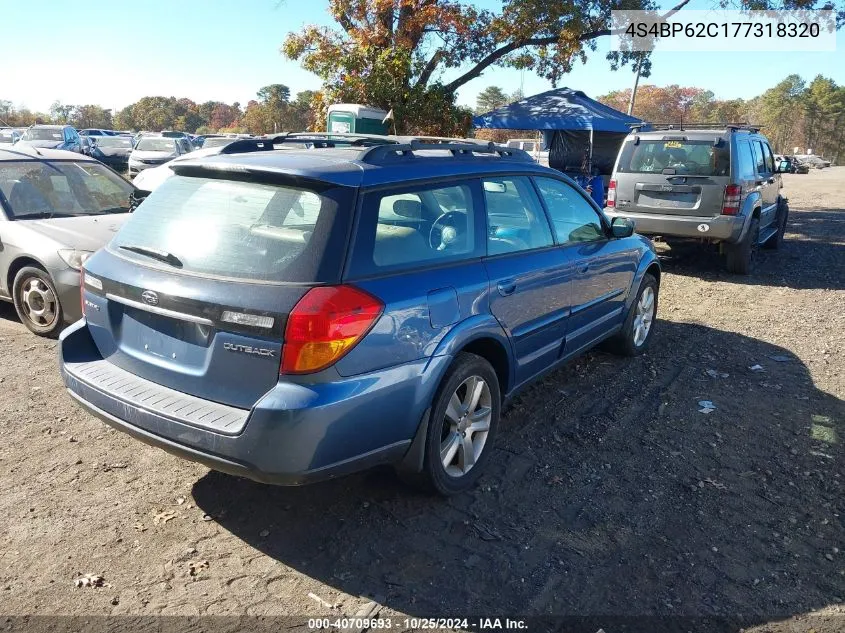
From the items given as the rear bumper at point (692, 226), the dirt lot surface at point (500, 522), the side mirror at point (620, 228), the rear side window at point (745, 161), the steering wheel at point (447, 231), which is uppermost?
the rear side window at point (745, 161)

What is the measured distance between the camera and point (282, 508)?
3.28 meters

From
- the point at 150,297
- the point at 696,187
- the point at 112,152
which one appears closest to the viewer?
the point at 150,297

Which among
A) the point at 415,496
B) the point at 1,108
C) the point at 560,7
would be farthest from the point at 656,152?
the point at 1,108

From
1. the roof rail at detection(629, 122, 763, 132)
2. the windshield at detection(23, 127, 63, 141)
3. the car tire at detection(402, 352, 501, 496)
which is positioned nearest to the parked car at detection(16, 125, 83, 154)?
the windshield at detection(23, 127, 63, 141)

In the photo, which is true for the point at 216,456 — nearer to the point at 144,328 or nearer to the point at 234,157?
the point at 144,328

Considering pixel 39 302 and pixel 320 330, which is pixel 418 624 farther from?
pixel 39 302

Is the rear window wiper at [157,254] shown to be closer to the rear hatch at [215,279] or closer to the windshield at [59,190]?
the rear hatch at [215,279]

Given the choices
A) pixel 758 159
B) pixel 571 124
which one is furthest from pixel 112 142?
pixel 758 159

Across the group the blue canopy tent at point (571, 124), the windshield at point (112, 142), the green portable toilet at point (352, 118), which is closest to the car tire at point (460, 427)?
the green portable toilet at point (352, 118)

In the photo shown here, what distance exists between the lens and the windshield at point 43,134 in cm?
2372

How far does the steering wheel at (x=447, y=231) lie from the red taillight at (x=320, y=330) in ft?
2.47

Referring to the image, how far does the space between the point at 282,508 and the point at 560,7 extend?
13.4 m

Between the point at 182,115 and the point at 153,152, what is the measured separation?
81841 mm

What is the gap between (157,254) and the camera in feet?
9.96
